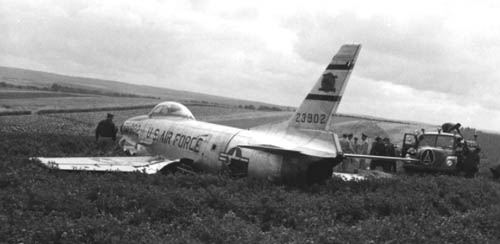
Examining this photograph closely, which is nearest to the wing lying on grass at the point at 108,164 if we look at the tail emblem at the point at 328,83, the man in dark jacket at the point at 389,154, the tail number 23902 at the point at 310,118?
the tail number 23902 at the point at 310,118

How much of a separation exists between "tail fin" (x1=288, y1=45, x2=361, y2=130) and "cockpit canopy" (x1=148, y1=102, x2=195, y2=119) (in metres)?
7.93

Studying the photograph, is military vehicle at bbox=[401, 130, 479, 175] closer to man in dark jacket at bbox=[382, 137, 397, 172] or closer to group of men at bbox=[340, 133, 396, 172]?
man in dark jacket at bbox=[382, 137, 397, 172]

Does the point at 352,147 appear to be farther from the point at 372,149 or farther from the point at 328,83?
the point at 328,83

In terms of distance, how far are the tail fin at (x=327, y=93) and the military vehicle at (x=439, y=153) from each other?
9.88 meters

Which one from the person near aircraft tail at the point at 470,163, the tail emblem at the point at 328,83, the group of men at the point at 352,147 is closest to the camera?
the tail emblem at the point at 328,83

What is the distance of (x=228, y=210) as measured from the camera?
11078mm

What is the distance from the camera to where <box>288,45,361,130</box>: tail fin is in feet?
47.0

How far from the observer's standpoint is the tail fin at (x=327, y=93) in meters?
14.3

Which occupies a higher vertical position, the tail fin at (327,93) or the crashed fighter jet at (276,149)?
the tail fin at (327,93)

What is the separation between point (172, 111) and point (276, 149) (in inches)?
374

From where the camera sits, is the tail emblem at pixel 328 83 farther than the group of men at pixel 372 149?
No

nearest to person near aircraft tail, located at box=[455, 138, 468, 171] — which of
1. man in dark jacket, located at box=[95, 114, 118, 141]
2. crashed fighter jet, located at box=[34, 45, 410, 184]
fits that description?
crashed fighter jet, located at box=[34, 45, 410, 184]

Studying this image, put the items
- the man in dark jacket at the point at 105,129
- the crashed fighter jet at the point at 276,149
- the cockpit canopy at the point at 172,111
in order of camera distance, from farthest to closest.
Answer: the man in dark jacket at the point at 105,129
the cockpit canopy at the point at 172,111
the crashed fighter jet at the point at 276,149

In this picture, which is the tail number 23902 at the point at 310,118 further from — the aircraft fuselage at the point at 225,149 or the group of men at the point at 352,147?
the group of men at the point at 352,147
